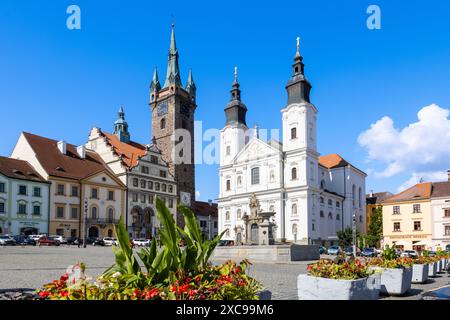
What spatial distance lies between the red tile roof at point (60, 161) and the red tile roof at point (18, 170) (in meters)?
1.43

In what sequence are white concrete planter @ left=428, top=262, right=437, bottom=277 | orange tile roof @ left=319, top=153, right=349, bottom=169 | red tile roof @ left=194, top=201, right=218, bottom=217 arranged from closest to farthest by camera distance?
1. white concrete planter @ left=428, top=262, right=437, bottom=277
2. orange tile roof @ left=319, top=153, right=349, bottom=169
3. red tile roof @ left=194, top=201, right=218, bottom=217

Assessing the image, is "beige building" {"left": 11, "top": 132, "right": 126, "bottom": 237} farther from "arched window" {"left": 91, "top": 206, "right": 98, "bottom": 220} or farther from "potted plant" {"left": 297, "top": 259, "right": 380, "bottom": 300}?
"potted plant" {"left": 297, "top": 259, "right": 380, "bottom": 300}

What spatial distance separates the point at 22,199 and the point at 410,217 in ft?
156

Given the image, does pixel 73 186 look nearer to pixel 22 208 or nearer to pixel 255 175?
pixel 22 208

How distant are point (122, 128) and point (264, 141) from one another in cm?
2839

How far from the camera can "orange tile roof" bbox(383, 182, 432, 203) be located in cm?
5115

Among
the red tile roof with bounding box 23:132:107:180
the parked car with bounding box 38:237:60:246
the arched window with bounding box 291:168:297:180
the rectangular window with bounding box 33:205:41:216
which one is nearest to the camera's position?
the parked car with bounding box 38:237:60:246

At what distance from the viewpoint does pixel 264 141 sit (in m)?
61.2

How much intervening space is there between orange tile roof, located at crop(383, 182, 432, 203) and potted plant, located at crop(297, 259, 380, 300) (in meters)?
49.6

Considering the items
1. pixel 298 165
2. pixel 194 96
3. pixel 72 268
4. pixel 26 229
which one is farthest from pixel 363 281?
pixel 194 96

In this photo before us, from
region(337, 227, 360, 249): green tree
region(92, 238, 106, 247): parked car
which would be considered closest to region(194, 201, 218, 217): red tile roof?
region(337, 227, 360, 249): green tree

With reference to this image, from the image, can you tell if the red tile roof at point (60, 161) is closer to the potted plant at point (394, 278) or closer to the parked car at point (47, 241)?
the parked car at point (47, 241)

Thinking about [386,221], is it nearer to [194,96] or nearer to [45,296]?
[194,96]

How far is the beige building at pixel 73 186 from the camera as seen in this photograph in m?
49.2
